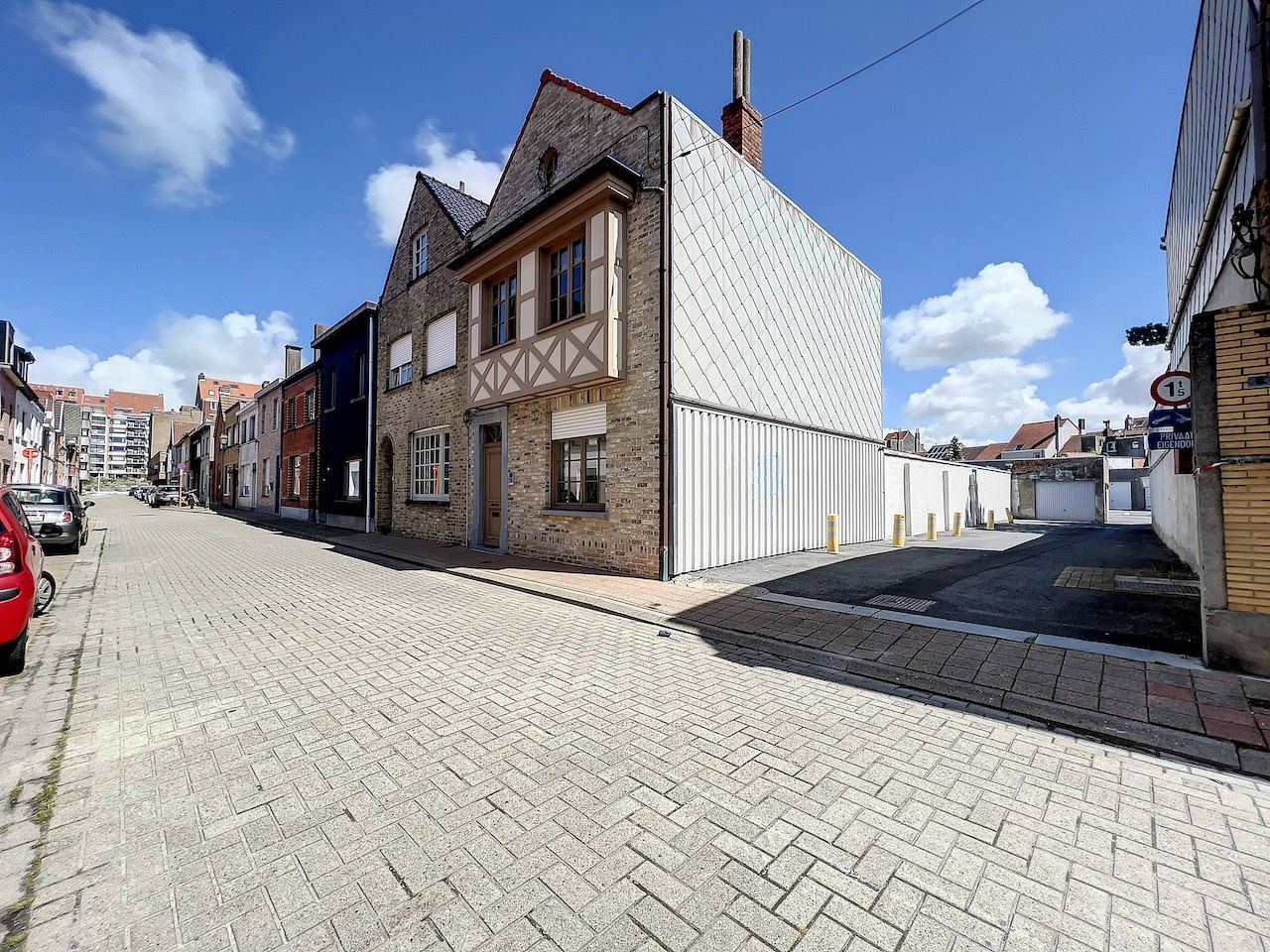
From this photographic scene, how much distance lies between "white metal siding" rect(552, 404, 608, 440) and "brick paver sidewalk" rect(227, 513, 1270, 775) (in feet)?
11.3

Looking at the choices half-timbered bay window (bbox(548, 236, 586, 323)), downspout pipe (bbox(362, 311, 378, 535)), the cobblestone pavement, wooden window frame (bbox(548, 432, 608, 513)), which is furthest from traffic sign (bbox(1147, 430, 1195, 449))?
downspout pipe (bbox(362, 311, 378, 535))

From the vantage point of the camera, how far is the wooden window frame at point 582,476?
970cm

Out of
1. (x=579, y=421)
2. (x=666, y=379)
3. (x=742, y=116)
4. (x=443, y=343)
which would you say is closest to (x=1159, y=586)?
(x=666, y=379)

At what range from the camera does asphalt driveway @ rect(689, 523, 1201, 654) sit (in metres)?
5.50

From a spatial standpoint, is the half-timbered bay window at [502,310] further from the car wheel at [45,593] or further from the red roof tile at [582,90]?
the car wheel at [45,593]

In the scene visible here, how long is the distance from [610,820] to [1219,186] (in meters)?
9.79

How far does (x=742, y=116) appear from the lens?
10930mm

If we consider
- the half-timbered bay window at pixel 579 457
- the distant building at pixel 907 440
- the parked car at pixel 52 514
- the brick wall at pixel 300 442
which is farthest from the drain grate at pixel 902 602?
the distant building at pixel 907 440

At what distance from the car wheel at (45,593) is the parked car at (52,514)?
6347 millimetres

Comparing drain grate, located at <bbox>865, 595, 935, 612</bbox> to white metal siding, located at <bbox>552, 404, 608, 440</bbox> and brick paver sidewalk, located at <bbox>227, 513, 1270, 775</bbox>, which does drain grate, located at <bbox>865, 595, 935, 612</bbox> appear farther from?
white metal siding, located at <bbox>552, 404, 608, 440</bbox>

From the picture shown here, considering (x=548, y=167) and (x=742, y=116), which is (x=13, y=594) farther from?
(x=742, y=116)

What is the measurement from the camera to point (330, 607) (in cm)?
679

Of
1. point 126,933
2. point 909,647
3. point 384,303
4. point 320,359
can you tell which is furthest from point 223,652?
point 320,359

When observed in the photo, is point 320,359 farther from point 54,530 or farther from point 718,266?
point 718,266
